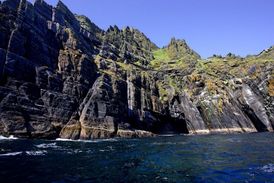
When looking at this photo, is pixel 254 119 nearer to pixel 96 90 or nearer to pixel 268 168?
pixel 96 90

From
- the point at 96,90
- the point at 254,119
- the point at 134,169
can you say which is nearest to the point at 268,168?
the point at 134,169

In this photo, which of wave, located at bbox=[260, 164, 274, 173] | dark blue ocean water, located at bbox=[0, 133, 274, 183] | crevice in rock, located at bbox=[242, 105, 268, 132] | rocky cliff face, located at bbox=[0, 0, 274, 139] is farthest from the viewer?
crevice in rock, located at bbox=[242, 105, 268, 132]

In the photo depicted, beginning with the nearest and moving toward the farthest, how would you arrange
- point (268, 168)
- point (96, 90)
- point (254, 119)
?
point (268, 168) < point (96, 90) < point (254, 119)

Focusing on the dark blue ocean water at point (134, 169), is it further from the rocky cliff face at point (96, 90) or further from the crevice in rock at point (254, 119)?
the crevice in rock at point (254, 119)

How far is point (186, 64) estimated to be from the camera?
155m

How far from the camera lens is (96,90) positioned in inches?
3610

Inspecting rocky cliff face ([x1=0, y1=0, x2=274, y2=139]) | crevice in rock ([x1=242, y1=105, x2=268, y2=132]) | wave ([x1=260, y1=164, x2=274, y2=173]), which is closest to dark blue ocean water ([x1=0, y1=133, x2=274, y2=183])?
wave ([x1=260, y1=164, x2=274, y2=173])

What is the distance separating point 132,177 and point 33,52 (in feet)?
226

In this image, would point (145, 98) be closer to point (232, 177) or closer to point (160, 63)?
point (160, 63)

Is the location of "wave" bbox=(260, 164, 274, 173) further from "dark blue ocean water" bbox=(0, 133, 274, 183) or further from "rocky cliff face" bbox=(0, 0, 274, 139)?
"rocky cliff face" bbox=(0, 0, 274, 139)

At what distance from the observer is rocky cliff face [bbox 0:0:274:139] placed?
75250mm

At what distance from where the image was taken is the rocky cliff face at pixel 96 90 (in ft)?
247

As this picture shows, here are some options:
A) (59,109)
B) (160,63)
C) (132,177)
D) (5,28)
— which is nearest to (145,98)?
(59,109)

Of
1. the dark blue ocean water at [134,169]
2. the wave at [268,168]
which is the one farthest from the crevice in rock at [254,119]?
the wave at [268,168]
